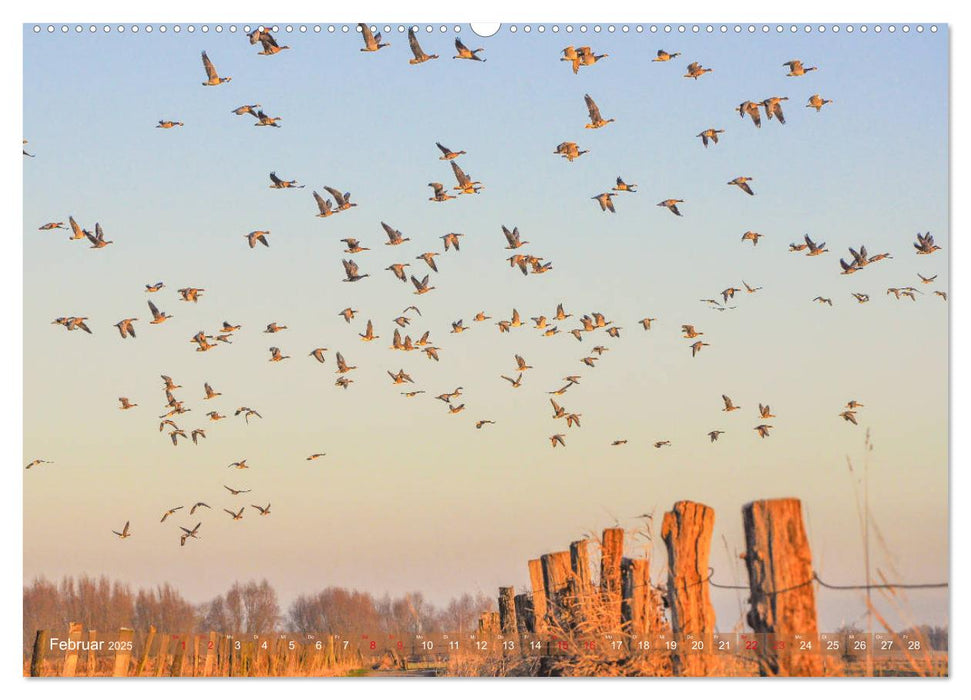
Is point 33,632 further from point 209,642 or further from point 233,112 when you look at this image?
point 233,112

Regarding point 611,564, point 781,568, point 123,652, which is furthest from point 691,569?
point 123,652

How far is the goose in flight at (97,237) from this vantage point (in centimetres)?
1748

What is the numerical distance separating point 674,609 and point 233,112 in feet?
28.5

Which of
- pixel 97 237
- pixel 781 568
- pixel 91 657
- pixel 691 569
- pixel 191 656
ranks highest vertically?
pixel 97 237

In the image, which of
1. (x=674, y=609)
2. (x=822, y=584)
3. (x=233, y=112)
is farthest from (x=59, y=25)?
(x=822, y=584)

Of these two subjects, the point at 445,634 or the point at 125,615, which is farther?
the point at 125,615

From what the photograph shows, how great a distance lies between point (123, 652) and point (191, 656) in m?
2.65

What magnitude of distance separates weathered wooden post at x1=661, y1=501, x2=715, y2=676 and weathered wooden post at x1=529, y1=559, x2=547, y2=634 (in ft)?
14.7

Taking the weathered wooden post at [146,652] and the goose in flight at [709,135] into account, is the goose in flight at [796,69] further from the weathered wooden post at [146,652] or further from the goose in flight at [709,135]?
the weathered wooden post at [146,652]

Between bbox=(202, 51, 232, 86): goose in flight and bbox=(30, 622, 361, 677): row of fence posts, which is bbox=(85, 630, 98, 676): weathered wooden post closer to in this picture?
bbox=(30, 622, 361, 677): row of fence posts

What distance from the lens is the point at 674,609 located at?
14.1m

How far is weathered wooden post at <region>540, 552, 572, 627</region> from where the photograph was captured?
58.5 feet

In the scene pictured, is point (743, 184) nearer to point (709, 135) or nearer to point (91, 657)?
point (709, 135)

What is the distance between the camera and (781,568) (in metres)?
11.6
